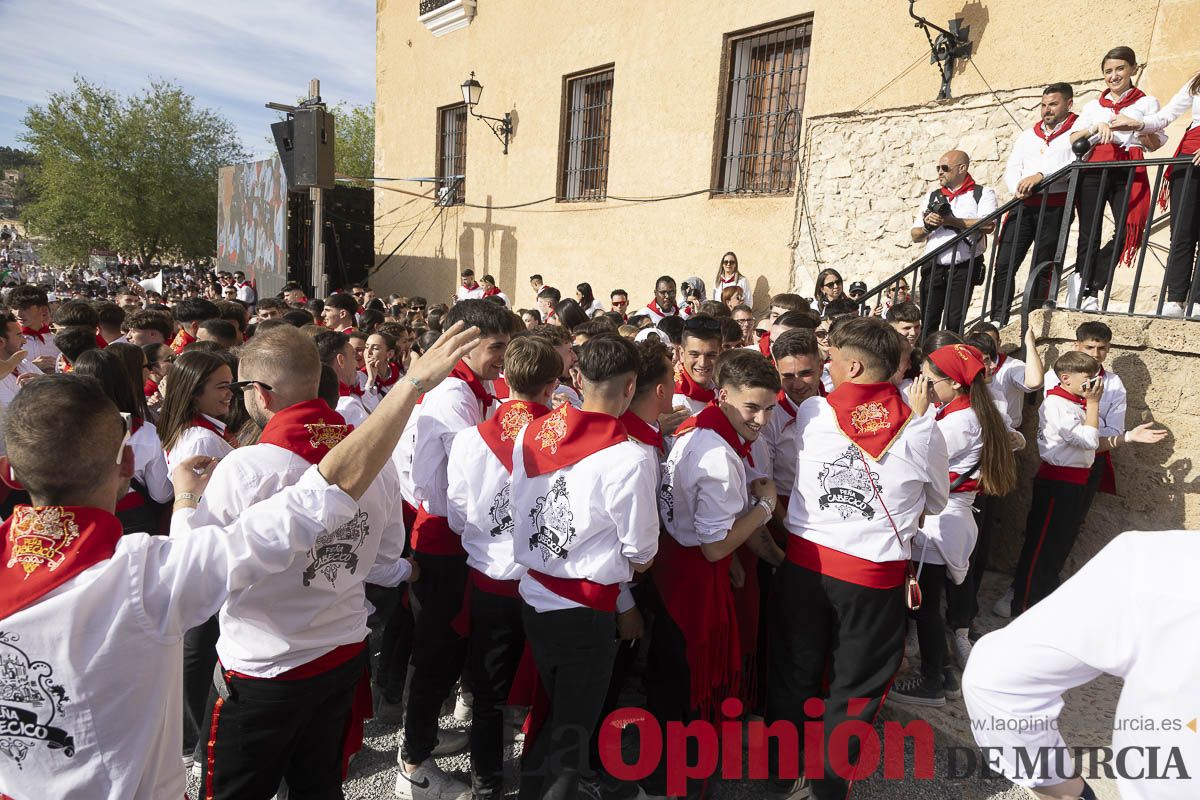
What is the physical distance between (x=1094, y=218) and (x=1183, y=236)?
21.2 inches

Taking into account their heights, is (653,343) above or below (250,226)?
below

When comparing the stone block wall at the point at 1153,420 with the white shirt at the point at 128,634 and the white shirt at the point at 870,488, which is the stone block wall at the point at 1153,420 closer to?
the white shirt at the point at 870,488

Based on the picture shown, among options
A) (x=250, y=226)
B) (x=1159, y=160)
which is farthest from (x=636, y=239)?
(x=250, y=226)

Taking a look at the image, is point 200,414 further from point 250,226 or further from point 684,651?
point 250,226

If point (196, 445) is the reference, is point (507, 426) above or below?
above

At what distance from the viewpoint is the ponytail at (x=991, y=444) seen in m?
3.66

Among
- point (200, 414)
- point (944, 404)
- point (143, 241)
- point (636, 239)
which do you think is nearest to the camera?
point (200, 414)

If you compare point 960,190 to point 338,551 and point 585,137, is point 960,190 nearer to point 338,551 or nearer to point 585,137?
point 338,551

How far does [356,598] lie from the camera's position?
86.4 inches

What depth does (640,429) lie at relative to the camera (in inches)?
111

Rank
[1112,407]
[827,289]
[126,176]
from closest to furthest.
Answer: [1112,407] → [827,289] → [126,176]

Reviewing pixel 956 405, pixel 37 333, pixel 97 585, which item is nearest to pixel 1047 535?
pixel 956 405

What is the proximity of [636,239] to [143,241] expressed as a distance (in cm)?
2618

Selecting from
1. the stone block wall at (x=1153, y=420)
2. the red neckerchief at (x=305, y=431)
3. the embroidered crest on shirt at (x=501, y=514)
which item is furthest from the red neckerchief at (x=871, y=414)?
the stone block wall at (x=1153, y=420)
